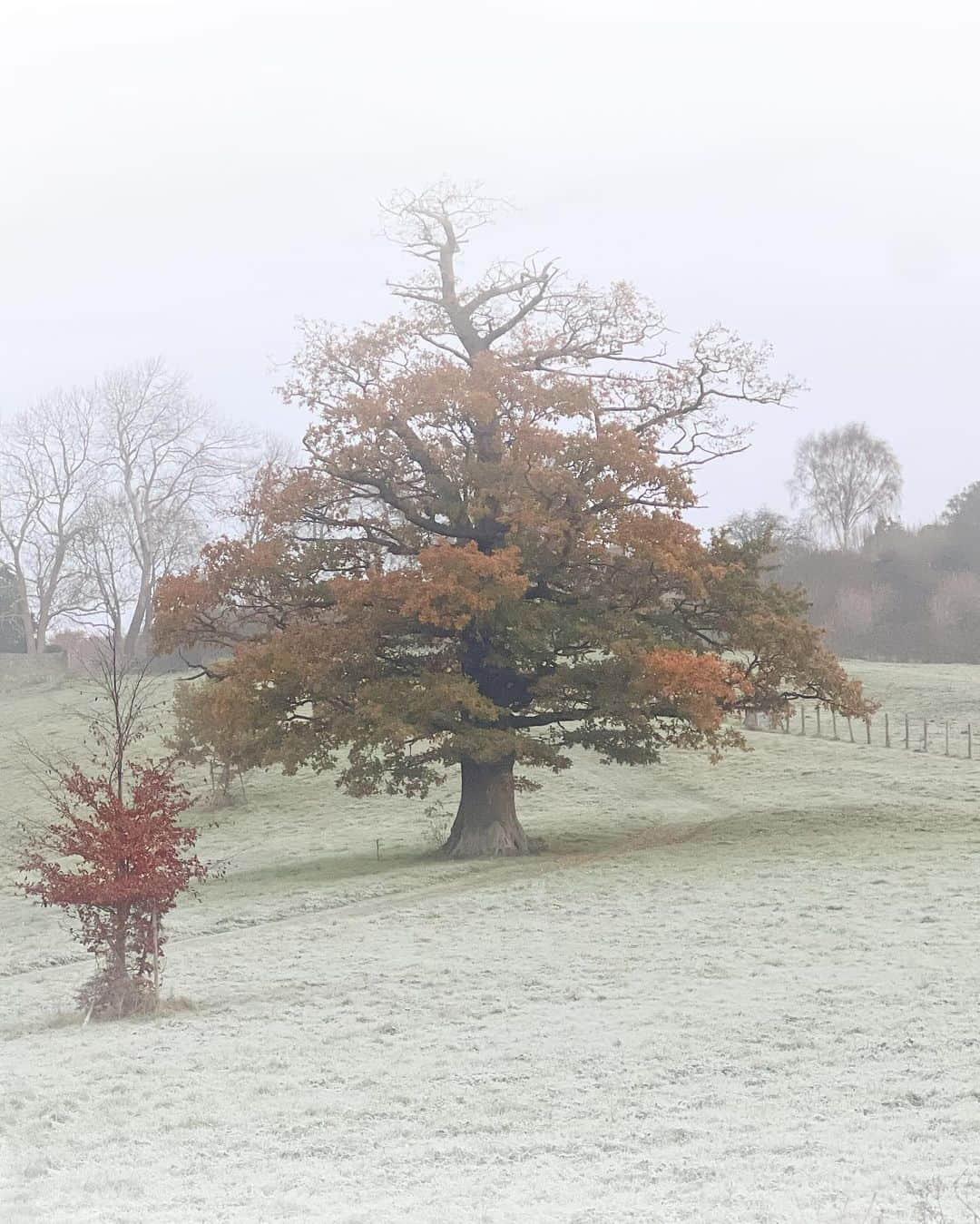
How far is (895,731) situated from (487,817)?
2237 cm

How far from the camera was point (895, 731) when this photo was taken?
4466cm

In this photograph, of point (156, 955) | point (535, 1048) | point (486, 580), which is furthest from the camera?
point (486, 580)

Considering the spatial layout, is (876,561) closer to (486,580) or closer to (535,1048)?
(486,580)

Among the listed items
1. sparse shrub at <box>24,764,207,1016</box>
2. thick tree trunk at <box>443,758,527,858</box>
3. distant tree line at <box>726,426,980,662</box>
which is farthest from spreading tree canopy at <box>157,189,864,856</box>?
distant tree line at <box>726,426,980,662</box>

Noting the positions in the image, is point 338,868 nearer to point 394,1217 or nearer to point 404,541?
point 404,541

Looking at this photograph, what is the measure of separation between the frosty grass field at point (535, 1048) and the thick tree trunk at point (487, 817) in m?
1.34

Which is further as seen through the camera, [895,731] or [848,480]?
[848,480]

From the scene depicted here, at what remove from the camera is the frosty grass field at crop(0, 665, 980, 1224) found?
777cm

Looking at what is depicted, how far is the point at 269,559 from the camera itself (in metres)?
25.1

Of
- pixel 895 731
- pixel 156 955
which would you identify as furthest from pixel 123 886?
pixel 895 731

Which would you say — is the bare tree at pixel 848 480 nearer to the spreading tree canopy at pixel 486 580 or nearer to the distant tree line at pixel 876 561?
the distant tree line at pixel 876 561

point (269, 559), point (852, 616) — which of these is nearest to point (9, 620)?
point (852, 616)

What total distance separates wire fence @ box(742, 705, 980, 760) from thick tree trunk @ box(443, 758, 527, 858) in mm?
14513

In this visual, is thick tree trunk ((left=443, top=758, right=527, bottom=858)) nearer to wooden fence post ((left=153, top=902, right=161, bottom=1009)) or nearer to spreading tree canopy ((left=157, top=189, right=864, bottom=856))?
spreading tree canopy ((left=157, top=189, right=864, bottom=856))
